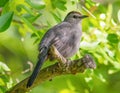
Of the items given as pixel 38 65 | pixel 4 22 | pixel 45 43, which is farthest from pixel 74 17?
pixel 4 22

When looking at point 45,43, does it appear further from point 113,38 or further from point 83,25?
point 83,25

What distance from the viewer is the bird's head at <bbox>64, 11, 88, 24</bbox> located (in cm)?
643

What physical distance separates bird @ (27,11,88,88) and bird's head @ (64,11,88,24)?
219 mm

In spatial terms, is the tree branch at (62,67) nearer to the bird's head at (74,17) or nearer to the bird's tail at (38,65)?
the bird's tail at (38,65)

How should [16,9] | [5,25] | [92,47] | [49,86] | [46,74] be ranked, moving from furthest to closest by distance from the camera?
[49,86], [92,47], [16,9], [46,74], [5,25]

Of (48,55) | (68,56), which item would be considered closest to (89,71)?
(68,56)

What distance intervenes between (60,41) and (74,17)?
2.94 feet

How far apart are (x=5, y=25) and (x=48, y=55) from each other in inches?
20.8

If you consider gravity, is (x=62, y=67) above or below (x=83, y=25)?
above

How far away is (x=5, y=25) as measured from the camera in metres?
5.14

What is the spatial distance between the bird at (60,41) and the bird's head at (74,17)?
219 mm

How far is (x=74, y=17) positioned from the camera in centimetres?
646

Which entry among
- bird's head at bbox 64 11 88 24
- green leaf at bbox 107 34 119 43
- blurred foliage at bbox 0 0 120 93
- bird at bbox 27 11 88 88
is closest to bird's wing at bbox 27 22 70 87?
bird at bbox 27 11 88 88

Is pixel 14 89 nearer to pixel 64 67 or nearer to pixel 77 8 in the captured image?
pixel 64 67
